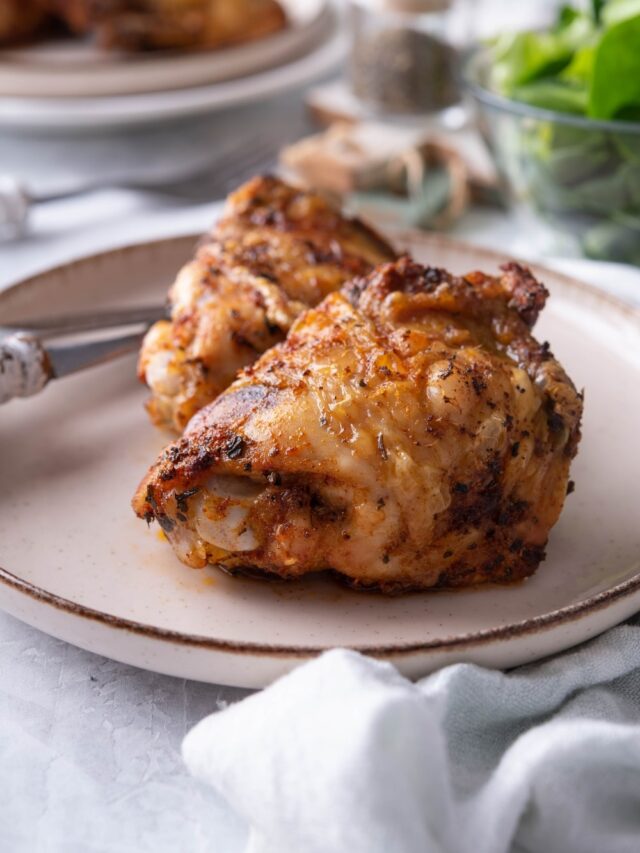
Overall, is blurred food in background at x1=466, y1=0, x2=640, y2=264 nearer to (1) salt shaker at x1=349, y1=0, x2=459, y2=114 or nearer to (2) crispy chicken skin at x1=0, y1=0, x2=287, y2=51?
(1) salt shaker at x1=349, y1=0, x2=459, y2=114

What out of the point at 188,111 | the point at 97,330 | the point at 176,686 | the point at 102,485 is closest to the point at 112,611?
the point at 176,686

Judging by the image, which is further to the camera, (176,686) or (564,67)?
(564,67)

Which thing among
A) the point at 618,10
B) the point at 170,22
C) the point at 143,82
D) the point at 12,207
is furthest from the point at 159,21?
the point at 618,10

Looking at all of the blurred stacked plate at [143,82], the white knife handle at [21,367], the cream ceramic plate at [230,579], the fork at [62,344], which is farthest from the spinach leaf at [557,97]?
the white knife handle at [21,367]

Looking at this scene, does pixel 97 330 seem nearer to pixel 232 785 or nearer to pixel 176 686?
pixel 176 686

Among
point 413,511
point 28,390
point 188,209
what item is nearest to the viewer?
point 413,511

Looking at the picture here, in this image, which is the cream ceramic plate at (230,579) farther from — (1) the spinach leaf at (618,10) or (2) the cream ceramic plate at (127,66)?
(2) the cream ceramic plate at (127,66)
